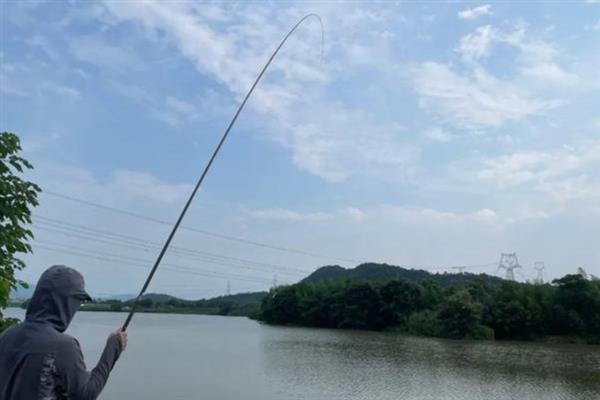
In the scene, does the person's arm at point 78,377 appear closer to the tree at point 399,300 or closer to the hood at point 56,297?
the hood at point 56,297

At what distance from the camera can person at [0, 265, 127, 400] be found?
197 centimetres

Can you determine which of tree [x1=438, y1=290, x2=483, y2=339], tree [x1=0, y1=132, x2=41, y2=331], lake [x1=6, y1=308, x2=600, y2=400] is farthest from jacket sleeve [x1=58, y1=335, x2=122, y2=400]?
tree [x1=438, y1=290, x2=483, y2=339]

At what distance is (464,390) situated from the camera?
20.6 meters

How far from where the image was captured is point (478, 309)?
5156cm

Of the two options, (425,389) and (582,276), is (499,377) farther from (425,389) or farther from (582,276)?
(582,276)

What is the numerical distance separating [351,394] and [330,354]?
1304 centimetres

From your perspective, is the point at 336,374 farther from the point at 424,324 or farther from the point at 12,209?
the point at 424,324

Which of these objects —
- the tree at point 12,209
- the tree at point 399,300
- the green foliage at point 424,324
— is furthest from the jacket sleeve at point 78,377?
the tree at point 399,300

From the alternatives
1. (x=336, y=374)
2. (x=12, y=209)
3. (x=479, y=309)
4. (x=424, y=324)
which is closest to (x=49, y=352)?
(x=12, y=209)

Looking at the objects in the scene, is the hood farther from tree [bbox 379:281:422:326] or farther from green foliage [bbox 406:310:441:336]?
tree [bbox 379:281:422:326]

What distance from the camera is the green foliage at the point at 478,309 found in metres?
51.0

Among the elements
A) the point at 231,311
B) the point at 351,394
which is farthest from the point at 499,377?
the point at 231,311

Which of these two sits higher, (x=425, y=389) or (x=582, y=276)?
(x=582, y=276)

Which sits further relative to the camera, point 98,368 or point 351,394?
point 351,394
